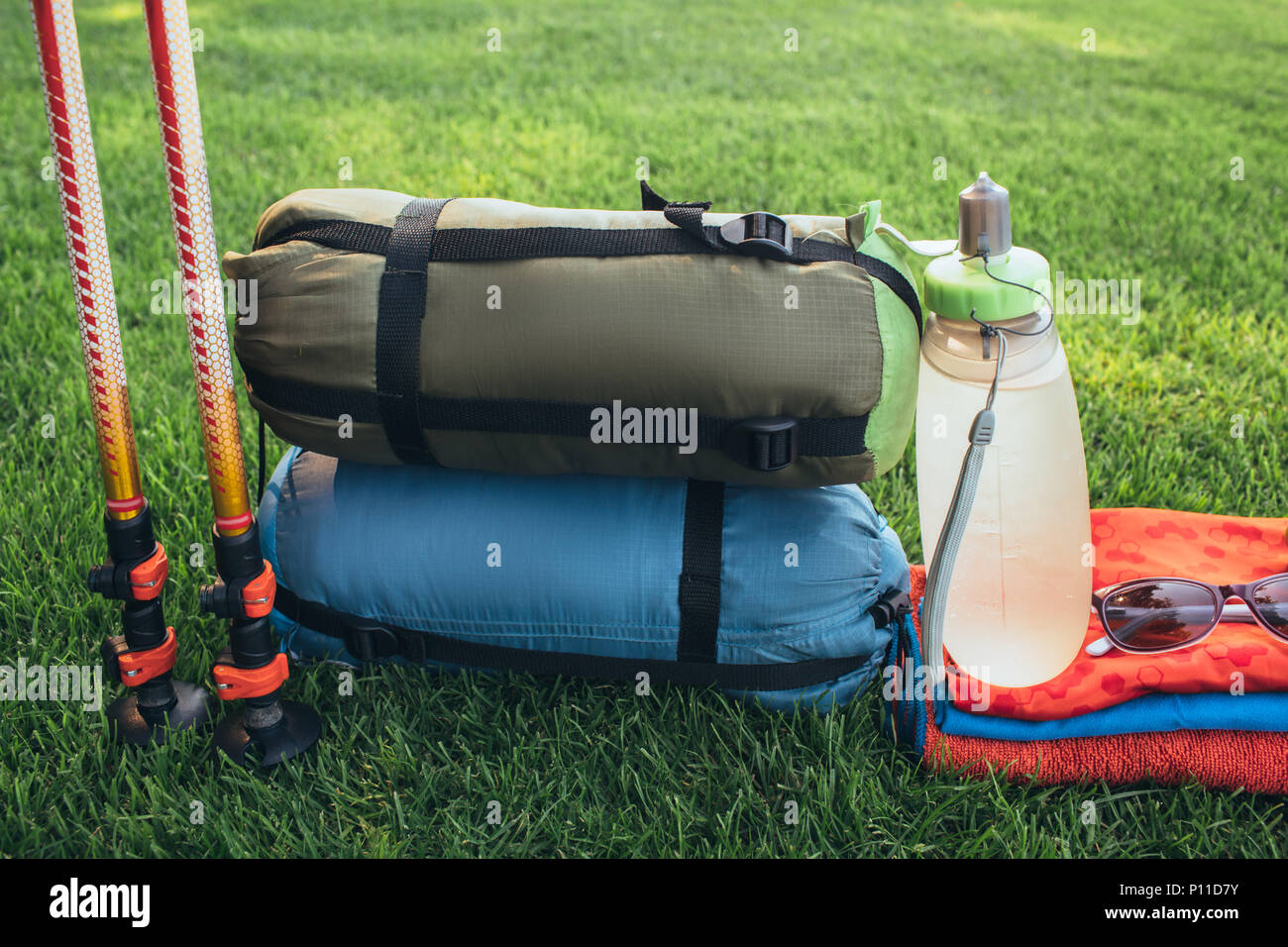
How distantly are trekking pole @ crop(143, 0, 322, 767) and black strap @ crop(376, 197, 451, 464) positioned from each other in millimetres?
257

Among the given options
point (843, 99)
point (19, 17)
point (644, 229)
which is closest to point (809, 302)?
point (644, 229)

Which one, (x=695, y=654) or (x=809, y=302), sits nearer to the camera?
(x=809, y=302)

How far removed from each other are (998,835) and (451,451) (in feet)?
3.95

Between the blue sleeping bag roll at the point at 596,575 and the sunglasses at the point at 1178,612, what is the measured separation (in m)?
0.42

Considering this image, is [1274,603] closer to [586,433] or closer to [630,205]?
[586,433]

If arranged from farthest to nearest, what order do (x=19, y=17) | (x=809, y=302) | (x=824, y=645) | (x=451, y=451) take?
(x=19, y=17)
(x=824, y=645)
(x=451, y=451)
(x=809, y=302)

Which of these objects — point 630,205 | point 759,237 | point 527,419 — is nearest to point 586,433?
point 527,419

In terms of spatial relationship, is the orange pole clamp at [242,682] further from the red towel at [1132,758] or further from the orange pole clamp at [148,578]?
the red towel at [1132,758]

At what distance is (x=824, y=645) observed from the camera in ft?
6.86

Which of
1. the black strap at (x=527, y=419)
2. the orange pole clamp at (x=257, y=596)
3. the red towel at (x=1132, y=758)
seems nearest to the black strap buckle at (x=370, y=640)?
the orange pole clamp at (x=257, y=596)

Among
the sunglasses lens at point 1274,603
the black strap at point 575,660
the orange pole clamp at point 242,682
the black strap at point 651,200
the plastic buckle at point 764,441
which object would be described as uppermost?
the black strap at point 651,200

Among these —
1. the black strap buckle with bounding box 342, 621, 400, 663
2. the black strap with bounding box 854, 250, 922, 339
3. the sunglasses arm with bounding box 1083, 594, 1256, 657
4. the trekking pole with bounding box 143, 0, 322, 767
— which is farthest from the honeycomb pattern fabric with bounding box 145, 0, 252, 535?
the sunglasses arm with bounding box 1083, 594, 1256, 657

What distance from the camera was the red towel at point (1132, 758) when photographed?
1.94 m

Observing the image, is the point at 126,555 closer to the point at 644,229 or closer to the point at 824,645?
the point at 644,229
